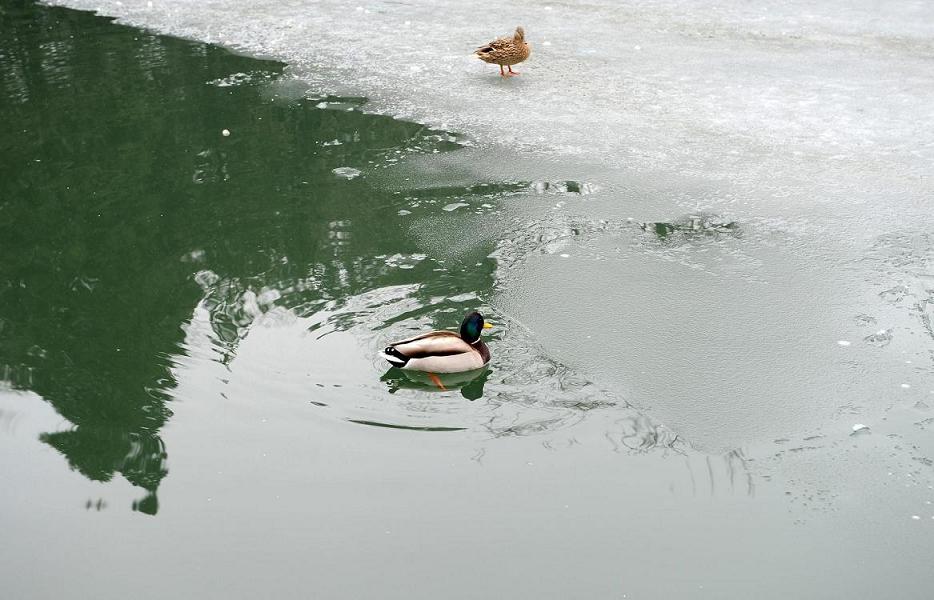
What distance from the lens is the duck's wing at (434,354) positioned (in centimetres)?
502

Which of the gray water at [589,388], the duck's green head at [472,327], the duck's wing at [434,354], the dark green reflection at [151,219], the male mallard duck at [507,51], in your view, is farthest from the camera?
the male mallard duck at [507,51]

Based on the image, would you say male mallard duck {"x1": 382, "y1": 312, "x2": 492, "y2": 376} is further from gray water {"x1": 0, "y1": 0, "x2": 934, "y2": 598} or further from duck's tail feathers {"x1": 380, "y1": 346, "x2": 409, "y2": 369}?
gray water {"x1": 0, "y1": 0, "x2": 934, "y2": 598}

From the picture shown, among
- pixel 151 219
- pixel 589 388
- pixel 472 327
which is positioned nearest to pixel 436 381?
pixel 472 327

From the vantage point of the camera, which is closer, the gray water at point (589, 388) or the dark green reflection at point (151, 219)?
the gray water at point (589, 388)

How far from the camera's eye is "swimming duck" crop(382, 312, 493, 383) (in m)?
5.02

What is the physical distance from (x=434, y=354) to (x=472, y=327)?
270 millimetres

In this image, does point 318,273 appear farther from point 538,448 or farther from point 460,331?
point 538,448

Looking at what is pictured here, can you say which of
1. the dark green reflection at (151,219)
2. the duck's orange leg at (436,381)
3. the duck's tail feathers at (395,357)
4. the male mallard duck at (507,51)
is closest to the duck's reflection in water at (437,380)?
the duck's orange leg at (436,381)

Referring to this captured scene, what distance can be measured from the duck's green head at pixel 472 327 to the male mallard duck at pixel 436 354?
0.5 inches

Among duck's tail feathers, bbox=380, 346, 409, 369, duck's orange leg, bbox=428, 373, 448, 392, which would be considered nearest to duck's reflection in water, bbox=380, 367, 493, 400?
duck's orange leg, bbox=428, 373, 448, 392

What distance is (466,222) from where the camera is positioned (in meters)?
6.66

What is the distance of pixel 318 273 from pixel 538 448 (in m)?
2.18

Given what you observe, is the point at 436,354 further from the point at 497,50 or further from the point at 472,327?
the point at 497,50

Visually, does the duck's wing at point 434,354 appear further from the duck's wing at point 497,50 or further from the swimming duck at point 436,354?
the duck's wing at point 497,50
